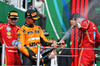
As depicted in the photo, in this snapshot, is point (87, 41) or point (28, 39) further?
point (87, 41)

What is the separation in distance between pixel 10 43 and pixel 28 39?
0.54 meters

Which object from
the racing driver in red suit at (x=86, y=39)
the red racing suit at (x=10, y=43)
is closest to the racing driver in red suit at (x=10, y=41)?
the red racing suit at (x=10, y=43)

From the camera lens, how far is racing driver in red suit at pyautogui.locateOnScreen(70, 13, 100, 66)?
159 inches

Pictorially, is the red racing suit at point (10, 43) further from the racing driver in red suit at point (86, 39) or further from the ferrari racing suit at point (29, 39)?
the racing driver in red suit at point (86, 39)

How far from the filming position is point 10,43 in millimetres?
4406

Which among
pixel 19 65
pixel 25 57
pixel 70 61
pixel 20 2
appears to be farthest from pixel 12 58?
pixel 20 2

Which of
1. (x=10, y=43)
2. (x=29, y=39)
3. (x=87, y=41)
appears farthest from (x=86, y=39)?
(x=10, y=43)

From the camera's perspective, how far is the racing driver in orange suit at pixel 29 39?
12.7 feet

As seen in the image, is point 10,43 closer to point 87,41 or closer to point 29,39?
point 29,39

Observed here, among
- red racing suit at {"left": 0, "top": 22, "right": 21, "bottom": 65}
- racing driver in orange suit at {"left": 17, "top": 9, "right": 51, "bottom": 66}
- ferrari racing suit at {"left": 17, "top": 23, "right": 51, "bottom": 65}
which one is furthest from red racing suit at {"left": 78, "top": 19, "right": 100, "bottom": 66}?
red racing suit at {"left": 0, "top": 22, "right": 21, "bottom": 65}

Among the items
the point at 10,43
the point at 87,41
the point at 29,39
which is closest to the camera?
the point at 29,39

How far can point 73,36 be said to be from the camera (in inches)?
182

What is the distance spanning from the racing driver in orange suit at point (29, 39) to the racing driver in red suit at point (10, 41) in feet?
1.06

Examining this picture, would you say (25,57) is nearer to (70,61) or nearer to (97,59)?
(70,61)
